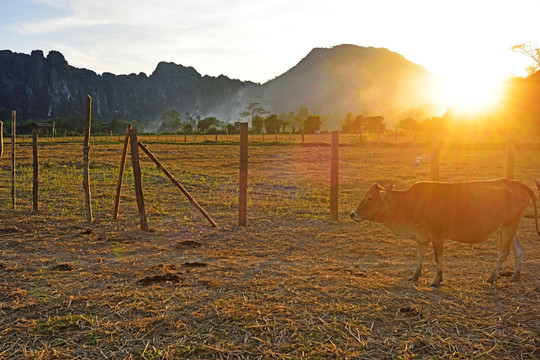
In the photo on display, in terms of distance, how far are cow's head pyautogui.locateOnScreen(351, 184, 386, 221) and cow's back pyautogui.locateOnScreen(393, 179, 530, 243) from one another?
54 centimetres

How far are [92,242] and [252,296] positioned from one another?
5.24m

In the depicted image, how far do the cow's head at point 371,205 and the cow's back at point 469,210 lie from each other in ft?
1.76

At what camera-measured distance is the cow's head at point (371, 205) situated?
6.80 metres

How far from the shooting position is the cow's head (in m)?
6.80

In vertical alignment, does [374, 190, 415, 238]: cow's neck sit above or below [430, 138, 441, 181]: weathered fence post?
below

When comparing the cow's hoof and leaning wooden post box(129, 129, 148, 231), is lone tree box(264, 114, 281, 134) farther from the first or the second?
the cow's hoof

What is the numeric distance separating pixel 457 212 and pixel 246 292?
3588 millimetres

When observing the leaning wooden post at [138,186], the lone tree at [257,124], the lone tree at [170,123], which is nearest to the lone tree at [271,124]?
the lone tree at [257,124]

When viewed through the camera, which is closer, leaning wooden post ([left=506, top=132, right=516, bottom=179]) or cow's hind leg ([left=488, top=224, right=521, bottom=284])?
cow's hind leg ([left=488, top=224, right=521, bottom=284])

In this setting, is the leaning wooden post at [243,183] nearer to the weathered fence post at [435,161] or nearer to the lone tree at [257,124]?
the weathered fence post at [435,161]

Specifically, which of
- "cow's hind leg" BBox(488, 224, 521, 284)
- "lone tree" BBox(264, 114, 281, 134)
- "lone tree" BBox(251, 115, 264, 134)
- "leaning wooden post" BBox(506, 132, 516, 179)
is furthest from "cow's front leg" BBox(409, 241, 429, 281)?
"lone tree" BBox(251, 115, 264, 134)

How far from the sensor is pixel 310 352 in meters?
4.25

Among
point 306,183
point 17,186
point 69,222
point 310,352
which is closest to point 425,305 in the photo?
point 310,352

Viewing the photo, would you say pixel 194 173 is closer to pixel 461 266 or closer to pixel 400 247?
pixel 400 247
